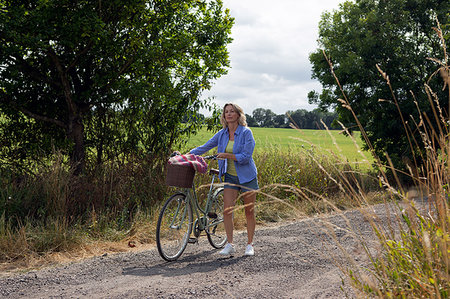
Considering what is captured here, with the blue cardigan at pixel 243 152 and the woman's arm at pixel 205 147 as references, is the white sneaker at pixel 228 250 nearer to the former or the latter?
the blue cardigan at pixel 243 152

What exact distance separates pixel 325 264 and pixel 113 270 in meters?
2.79

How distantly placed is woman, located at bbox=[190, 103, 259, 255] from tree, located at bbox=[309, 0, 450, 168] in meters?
10.7

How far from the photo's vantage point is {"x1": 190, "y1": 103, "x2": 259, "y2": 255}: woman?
6270 mm

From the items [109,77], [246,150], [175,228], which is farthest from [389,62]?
[175,228]

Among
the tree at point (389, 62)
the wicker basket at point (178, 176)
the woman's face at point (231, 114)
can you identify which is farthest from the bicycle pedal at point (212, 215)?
the tree at point (389, 62)

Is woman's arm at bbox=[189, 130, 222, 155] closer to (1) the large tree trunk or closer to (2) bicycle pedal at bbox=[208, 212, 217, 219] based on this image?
(2) bicycle pedal at bbox=[208, 212, 217, 219]

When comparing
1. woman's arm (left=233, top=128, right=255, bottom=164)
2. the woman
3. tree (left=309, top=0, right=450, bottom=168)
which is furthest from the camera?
tree (left=309, top=0, right=450, bottom=168)

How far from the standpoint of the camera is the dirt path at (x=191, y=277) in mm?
4742

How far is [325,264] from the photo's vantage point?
5.86 meters

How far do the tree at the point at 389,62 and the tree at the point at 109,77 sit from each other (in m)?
7.97

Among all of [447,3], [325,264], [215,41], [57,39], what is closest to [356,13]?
[447,3]

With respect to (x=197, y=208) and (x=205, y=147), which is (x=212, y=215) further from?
(x=205, y=147)

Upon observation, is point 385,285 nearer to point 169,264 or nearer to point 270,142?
point 169,264

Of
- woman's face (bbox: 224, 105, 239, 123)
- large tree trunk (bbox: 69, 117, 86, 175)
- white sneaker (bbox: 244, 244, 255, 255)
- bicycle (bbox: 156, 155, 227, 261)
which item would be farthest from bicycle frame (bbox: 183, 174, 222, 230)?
large tree trunk (bbox: 69, 117, 86, 175)
